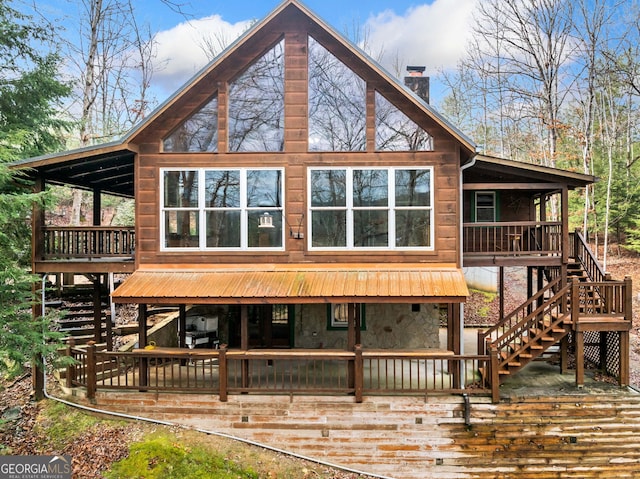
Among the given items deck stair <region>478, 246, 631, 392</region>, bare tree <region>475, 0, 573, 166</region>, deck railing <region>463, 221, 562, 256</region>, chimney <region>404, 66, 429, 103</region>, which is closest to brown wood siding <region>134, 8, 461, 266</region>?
deck railing <region>463, 221, 562, 256</region>

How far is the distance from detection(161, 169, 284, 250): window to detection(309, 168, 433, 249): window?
962mm

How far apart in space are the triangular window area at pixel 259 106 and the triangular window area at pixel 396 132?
2.31 meters

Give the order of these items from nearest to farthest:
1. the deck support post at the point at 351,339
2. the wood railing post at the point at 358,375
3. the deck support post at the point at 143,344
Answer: the wood railing post at the point at 358,375
the deck support post at the point at 351,339
the deck support post at the point at 143,344

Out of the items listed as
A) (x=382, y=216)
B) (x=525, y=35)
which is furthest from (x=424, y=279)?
(x=525, y=35)

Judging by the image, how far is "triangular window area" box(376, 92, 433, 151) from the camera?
8.65 meters

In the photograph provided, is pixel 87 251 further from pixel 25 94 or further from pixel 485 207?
pixel 485 207

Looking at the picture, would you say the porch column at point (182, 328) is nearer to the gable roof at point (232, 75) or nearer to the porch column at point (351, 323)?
the gable roof at point (232, 75)

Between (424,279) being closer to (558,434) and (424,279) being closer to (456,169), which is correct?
(456,169)

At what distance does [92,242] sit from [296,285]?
5.31 meters

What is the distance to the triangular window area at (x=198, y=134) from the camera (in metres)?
8.79

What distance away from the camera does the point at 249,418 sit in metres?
7.73

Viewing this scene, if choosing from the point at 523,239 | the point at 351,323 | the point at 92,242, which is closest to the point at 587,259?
the point at 523,239

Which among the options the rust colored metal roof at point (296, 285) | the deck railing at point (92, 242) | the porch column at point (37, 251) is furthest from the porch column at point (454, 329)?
the porch column at point (37, 251)

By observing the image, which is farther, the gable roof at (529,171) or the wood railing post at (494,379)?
the gable roof at (529,171)
